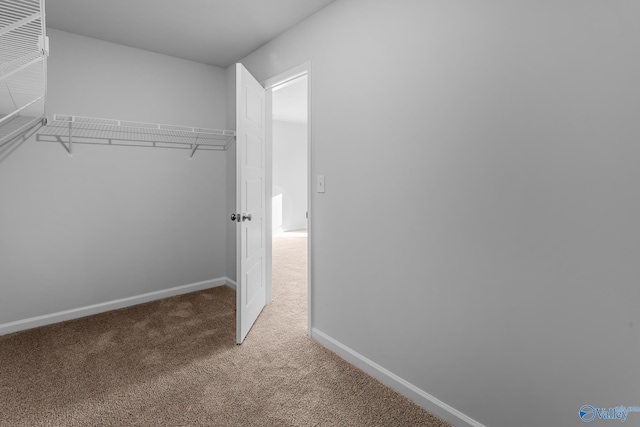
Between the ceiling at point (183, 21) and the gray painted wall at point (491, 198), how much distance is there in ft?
1.42

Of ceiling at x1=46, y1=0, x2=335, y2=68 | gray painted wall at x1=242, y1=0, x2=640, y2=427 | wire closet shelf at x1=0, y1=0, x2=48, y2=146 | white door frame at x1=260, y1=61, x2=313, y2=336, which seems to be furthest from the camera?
white door frame at x1=260, y1=61, x2=313, y2=336

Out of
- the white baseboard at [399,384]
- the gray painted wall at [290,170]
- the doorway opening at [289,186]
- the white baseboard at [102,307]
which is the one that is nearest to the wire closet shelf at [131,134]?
the doorway opening at [289,186]

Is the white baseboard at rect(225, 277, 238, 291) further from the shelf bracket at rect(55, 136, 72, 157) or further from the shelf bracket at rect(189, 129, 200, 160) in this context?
the shelf bracket at rect(55, 136, 72, 157)

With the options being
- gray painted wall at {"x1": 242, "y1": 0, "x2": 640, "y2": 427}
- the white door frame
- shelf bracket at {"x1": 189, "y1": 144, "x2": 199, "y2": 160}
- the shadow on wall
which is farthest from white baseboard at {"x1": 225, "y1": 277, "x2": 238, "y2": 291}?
the shadow on wall

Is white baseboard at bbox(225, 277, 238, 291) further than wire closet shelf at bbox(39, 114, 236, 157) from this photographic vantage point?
Yes

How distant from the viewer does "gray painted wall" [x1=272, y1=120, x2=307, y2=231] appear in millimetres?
7602

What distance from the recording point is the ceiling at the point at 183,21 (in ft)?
7.43

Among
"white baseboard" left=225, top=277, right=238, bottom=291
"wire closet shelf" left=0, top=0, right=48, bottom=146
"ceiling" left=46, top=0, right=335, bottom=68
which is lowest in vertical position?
"white baseboard" left=225, top=277, right=238, bottom=291

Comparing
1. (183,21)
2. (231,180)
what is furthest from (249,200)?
(183,21)

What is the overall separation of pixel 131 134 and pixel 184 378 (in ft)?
7.52

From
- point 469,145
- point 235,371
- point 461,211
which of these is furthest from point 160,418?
point 469,145

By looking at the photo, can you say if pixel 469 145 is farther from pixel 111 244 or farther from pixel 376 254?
pixel 111 244

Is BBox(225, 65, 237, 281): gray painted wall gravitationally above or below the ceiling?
below

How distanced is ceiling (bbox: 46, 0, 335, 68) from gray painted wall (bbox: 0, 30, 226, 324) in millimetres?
246
